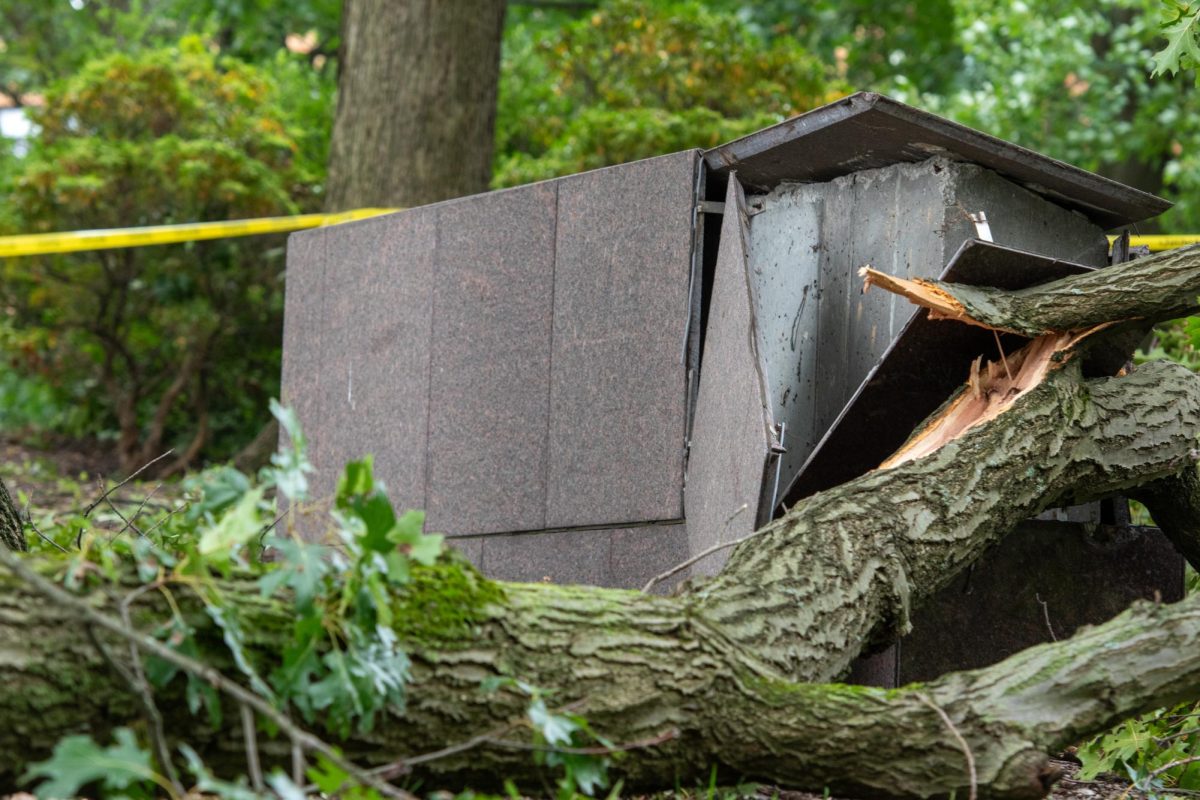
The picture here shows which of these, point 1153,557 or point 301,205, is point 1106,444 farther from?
point 301,205

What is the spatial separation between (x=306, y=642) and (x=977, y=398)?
2636 millimetres

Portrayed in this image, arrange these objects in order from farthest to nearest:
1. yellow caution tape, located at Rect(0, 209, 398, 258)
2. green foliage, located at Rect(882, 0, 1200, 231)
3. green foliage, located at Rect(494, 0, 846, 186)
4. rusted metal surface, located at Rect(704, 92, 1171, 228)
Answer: green foliage, located at Rect(882, 0, 1200, 231) < green foliage, located at Rect(494, 0, 846, 186) < yellow caution tape, located at Rect(0, 209, 398, 258) < rusted metal surface, located at Rect(704, 92, 1171, 228)

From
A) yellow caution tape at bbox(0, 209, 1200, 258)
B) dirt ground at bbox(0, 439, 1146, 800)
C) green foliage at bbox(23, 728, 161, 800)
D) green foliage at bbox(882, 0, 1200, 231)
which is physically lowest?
dirt ground at bbox(0, 439, 1146, 800)

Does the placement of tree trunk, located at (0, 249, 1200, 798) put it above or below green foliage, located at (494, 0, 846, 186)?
below

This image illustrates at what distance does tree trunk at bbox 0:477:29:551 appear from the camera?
3902 mm

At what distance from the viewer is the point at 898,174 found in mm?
4789

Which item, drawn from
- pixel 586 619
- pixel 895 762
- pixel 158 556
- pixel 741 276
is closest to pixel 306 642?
pixel 158 556

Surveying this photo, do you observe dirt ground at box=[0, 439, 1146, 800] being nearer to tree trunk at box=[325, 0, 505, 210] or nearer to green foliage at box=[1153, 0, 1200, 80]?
tree trunk at box=[325, 0, 505, 210]

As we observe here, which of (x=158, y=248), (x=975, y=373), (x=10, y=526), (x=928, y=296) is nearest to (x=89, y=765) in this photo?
(x=10, y=526)

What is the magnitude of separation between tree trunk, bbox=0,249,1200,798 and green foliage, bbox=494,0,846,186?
602 centimetres

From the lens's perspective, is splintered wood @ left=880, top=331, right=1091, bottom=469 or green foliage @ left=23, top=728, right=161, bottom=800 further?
splintered wood @ left=880, top=331, right=1091, bottom=469

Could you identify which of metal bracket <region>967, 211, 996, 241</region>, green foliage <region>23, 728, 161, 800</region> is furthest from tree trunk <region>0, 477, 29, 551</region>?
metal bracket <region>967, 211, 996, 241</region>

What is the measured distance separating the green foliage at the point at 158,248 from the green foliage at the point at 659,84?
201cm

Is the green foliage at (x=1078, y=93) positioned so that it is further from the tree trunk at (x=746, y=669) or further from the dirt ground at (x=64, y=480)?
the tree trunk at (x=746, y=669)
